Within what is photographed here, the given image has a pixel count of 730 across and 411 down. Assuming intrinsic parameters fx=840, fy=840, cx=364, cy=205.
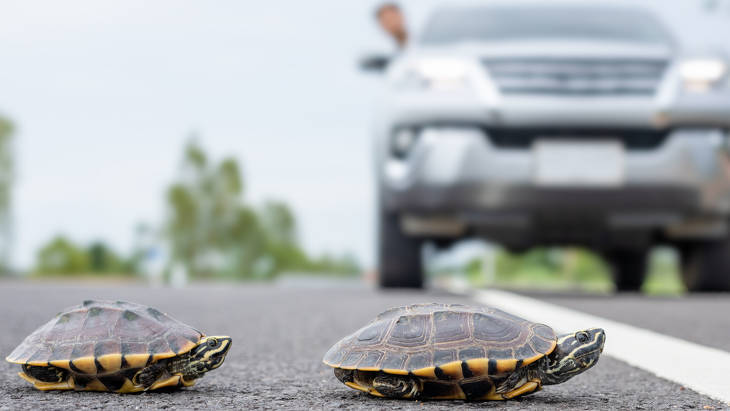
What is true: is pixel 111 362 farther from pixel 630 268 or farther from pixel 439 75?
pixel 630 268

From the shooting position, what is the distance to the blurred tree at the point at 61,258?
7739 centimetres

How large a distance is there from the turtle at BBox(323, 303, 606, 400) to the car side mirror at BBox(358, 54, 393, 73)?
4.64m

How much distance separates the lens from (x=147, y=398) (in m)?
2.43

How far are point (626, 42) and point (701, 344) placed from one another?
11.9 ft

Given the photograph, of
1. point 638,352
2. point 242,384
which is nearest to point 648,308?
point 638,352

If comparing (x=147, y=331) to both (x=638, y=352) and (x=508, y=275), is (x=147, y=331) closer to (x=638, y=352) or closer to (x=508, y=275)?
(x=638, y=352)

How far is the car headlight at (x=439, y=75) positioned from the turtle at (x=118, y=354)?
3878 mm

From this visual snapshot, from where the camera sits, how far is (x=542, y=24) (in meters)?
7.16

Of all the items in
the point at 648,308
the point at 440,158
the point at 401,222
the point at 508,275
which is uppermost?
the point at 440,158

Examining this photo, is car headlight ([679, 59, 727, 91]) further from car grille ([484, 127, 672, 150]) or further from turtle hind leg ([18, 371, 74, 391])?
turtle hind leg ([18, 371, 74, 391])

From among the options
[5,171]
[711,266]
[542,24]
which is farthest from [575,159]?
[5,171]

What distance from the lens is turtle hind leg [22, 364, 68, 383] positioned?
8.22 ft

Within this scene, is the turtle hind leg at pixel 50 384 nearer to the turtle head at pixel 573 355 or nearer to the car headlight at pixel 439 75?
the turtle head at pixel 573 355

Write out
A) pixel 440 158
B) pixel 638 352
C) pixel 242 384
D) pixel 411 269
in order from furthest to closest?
pixel 411 269, pixel 440 158, pixel 638 352, pixel 242 384
